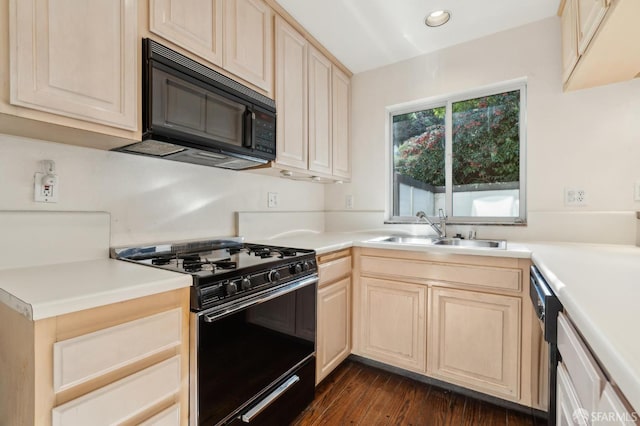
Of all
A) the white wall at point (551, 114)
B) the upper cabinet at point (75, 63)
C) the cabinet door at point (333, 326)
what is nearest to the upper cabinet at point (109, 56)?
the upper cabinet at point (75, 63)

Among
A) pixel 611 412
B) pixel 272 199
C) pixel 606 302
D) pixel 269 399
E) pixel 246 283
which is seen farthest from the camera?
pixel 272 199

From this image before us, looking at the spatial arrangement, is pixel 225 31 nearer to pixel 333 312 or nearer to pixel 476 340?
pixel 333 312

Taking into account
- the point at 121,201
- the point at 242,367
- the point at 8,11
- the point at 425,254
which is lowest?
the point at 242,367

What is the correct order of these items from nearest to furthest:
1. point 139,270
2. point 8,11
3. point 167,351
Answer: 1. point 8,11
2. point 167,351
3. point 139,270

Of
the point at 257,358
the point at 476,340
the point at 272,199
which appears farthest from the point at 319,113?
the point at 476,340

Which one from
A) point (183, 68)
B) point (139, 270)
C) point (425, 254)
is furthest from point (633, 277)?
point (183, 68)

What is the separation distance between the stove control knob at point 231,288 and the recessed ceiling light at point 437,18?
6.79ft

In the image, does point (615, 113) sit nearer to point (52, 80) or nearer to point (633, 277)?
point (633, 277)

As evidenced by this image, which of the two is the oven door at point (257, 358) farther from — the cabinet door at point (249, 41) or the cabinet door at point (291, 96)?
the cabinet door at point (249, 41)

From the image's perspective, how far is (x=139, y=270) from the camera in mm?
1106

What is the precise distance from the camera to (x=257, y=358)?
50.6 inches

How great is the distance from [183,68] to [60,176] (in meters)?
0.68

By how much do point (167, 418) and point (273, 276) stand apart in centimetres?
60

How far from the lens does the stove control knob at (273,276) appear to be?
132cm
